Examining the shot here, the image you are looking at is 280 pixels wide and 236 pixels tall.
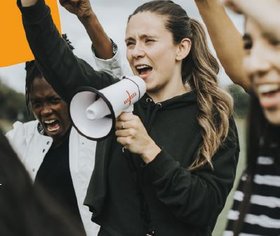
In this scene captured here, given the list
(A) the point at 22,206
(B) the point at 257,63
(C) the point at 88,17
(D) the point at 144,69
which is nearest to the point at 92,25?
(C) the point at 88,17

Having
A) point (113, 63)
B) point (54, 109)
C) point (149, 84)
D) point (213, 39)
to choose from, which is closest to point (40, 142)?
point (54, 109)

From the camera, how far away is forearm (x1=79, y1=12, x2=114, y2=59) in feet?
11.0

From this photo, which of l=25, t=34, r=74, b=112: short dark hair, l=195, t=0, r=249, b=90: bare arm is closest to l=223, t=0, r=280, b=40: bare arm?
l=195, t=0, r=249, b=90: bare arm

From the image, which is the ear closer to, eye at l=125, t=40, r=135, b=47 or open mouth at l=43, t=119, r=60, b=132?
eye at l=125, t=40, r=135, b=47

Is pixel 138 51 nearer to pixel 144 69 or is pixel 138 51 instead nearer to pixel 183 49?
pixel 144 69

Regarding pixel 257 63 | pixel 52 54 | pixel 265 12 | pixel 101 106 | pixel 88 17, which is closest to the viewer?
pixel 265 12

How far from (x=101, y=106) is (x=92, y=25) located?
837 mm

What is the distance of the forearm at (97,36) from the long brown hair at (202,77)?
0.29 m

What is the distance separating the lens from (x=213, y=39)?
98.0 inches

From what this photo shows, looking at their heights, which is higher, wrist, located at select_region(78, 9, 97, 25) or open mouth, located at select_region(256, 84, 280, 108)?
wrist, located at select_region(78, 9, 97, 25)

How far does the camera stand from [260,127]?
1859mm

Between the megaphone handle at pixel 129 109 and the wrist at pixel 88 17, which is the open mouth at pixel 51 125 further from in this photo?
the megaphone handle at pixel 129 109

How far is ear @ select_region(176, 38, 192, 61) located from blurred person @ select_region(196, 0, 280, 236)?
120cm

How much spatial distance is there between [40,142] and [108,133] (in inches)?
48.0
